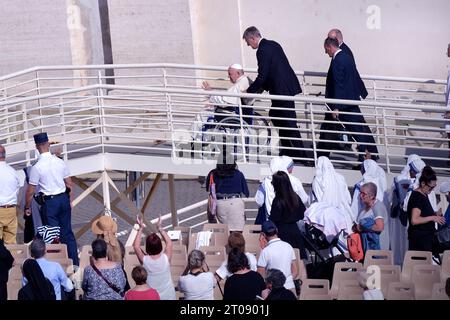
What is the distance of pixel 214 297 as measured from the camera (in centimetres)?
1381

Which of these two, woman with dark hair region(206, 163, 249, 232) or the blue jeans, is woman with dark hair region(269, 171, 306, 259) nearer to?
woman with dark hair region(206, 163, 249, 232)

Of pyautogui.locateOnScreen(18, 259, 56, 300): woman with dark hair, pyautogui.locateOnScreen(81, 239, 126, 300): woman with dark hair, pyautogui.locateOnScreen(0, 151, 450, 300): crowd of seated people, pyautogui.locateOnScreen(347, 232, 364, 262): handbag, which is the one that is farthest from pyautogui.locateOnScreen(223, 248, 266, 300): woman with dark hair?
pyautogui.locateOnScreen(347, 232, 364, 262): handbag

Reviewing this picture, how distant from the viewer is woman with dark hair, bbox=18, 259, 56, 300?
523 inches

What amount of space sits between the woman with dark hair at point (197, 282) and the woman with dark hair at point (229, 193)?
3.53 metres

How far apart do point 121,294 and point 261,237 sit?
1.68 meters

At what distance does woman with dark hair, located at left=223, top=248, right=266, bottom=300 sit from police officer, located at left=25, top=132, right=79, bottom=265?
4.01 meters

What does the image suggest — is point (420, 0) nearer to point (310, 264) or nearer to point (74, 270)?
point (310, 264)

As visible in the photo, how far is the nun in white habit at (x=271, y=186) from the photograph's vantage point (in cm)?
1625

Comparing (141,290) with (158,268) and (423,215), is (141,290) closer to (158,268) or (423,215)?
(158,268)

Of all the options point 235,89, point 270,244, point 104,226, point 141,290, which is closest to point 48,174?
point 104,226

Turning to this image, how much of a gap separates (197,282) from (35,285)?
1538 millimetres

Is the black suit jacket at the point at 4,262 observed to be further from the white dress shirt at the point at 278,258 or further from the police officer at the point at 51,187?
the white dress shirt at the point at 278,258

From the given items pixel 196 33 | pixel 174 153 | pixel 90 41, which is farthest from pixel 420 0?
pixel 174 153
